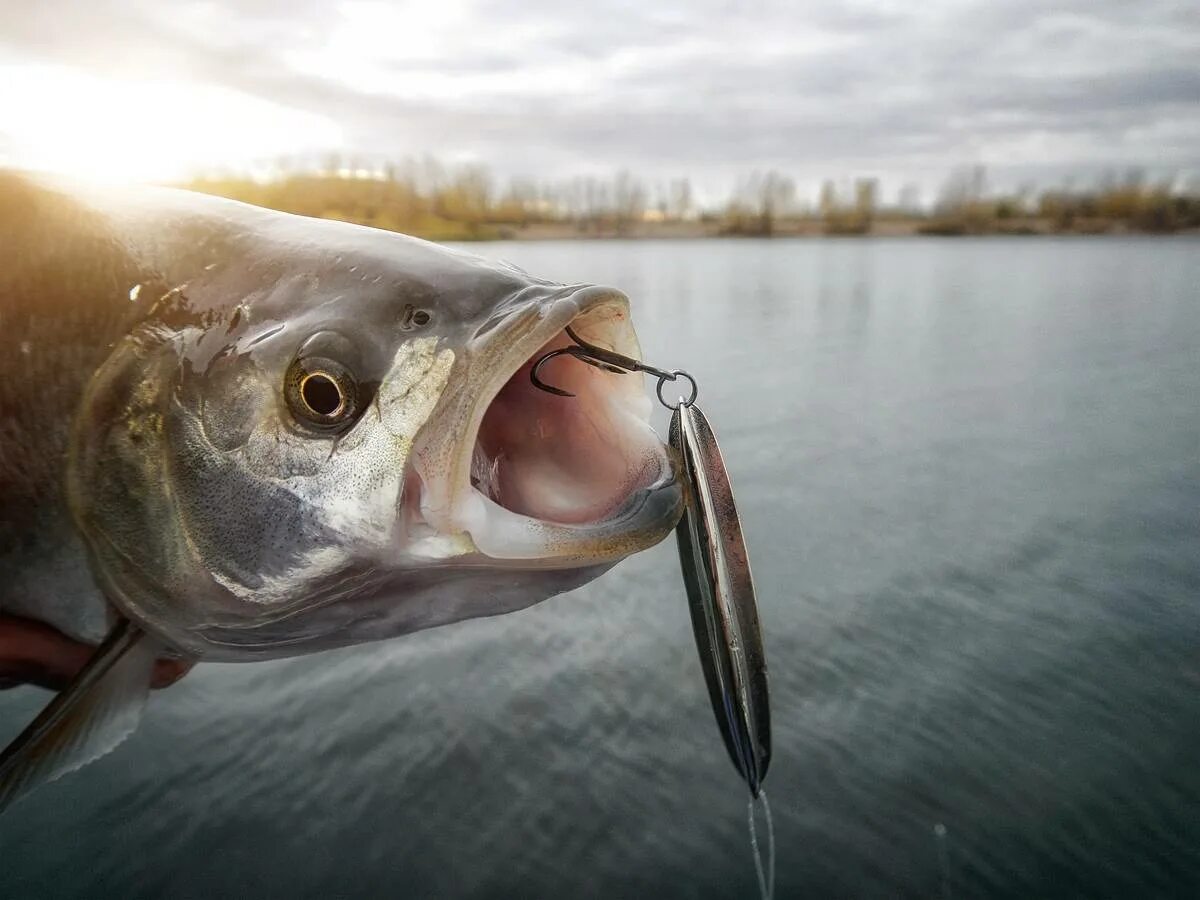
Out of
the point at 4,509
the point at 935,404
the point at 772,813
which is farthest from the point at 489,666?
the point at 935,404

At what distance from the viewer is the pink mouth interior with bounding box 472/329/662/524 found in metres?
1.55

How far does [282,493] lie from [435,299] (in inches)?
16.5

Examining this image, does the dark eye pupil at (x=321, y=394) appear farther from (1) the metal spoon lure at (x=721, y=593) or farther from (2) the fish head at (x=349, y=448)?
(1) the metal spoon lure at (x=721, y=593)

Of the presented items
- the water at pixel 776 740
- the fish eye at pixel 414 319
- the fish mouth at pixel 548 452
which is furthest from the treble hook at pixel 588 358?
the water at pixel 776 740

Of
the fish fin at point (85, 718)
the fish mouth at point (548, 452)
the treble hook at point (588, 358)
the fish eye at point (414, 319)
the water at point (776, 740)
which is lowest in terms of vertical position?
the water at point (776, 740)

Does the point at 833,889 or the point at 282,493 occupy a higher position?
the point at 282,493

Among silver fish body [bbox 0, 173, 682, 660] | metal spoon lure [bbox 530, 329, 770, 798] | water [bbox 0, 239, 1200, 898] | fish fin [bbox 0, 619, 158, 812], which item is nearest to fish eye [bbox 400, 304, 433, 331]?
silver fish body [bbox 0, 173, 682, 660]

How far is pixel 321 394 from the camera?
58.2 inches

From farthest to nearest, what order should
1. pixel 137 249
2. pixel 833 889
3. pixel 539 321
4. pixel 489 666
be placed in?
pixel 489 666 → pixel 833 889 → pixel 137 249 → pixel 539 321

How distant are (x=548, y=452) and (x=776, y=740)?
3.20m

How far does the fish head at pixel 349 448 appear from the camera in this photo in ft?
4.71

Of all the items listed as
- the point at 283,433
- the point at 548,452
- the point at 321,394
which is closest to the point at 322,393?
the point at 321,394

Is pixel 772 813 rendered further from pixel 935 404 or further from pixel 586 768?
pixel 935 404

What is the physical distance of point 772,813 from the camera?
3807mm
